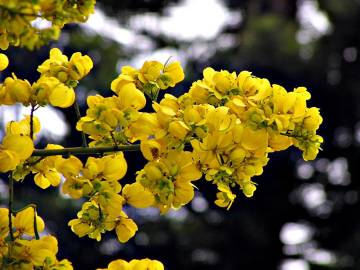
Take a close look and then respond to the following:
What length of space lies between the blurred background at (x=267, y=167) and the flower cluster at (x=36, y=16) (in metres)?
6.82

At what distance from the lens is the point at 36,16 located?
902mm

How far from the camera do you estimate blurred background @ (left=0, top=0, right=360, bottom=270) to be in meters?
8.14

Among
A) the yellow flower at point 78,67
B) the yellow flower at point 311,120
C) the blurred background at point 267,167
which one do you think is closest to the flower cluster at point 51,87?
the yellow flower at point 78,67

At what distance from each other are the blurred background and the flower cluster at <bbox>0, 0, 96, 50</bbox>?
6818 mm

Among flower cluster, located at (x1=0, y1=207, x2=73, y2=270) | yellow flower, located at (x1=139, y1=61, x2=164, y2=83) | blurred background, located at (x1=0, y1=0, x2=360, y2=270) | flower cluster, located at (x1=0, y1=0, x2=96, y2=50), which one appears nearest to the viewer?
flower cluster, located at (x1=0, y1=0, x2=96, y2=50)

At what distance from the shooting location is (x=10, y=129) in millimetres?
1076

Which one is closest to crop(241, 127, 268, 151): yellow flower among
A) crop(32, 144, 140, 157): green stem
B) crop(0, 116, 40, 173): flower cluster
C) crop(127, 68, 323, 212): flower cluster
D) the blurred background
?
crop(127, 68, 323, 212): flower cluster

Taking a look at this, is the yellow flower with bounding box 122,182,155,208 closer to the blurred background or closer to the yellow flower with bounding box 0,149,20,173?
the yellow flower with bounding box 0,149,20,173

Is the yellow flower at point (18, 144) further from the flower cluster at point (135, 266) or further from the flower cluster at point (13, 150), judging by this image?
the flower cluster at point (135, 266)

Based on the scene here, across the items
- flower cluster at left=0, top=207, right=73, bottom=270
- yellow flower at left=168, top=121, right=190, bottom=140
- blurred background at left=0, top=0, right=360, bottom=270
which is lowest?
flower cluster at left=0, top=207, right=73, bottom=270

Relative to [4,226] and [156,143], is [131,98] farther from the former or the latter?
[4,226]

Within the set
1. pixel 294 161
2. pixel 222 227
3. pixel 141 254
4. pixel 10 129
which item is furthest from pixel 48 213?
pixel 10 129

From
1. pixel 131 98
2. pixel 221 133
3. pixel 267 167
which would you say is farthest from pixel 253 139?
pixel 267 167

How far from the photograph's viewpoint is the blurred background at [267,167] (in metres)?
8.14
